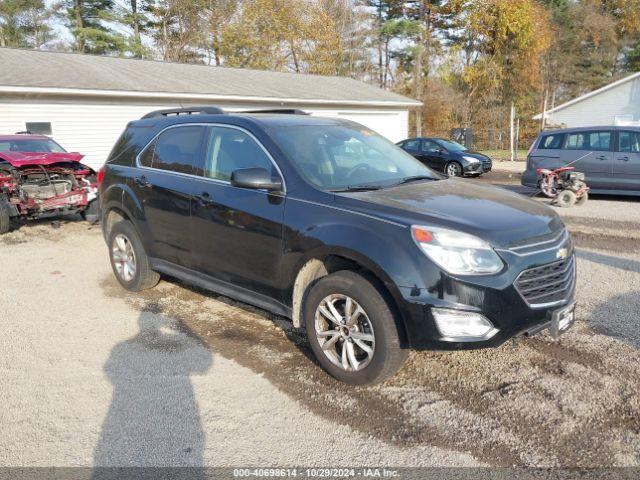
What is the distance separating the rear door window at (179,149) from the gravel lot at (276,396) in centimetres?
144

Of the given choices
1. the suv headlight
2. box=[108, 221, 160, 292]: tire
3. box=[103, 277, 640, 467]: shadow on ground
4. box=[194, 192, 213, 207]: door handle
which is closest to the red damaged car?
box=[108, 221, 160, 292]: tire

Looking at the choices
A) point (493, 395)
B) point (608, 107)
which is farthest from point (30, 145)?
point (608, 107)

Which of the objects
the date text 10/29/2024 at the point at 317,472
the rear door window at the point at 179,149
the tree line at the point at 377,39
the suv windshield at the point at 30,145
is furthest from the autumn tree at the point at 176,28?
the date text 10/29/2024 at the point at 317,472

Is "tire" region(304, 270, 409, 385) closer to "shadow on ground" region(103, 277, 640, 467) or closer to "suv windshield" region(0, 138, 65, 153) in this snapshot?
"shadow on ground" region(103, 277, 640, 467)

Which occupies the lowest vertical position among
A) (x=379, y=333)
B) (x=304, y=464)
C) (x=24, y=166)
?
(x=304, y=464)

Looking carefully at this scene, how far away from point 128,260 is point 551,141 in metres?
10.5

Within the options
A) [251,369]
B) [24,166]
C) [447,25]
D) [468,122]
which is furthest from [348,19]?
[251,369]

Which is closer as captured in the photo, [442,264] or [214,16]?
[442,264]

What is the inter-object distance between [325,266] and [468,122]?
3415 cm

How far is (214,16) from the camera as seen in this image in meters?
38.0

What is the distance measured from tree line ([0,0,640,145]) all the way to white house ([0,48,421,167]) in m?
11.3

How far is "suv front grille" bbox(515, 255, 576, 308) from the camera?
338cm

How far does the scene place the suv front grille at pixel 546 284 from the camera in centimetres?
338

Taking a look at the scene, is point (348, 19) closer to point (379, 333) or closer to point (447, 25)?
point (447, 25)
